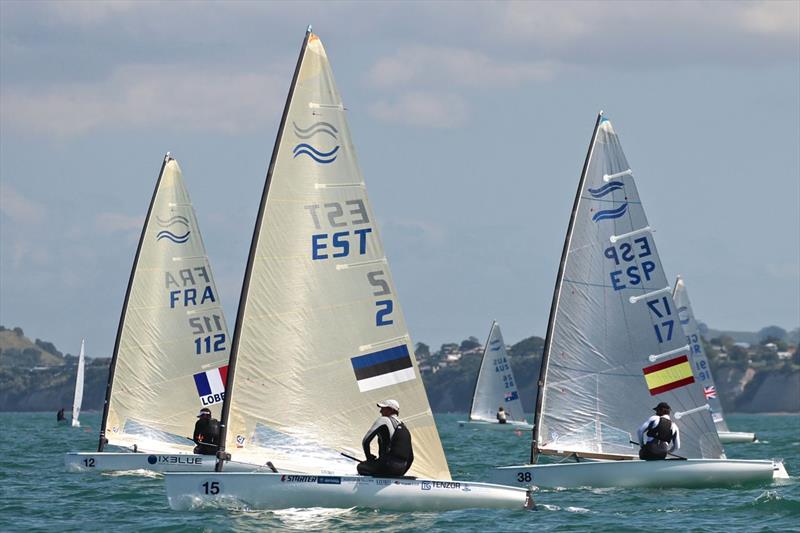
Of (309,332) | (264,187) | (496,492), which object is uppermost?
(264,187)

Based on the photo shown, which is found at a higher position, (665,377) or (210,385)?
(210,385)

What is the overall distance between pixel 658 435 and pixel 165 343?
44.6ft

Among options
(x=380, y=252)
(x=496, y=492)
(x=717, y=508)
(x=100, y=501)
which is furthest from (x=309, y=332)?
(x=717, y=508)

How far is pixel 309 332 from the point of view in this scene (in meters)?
24.6

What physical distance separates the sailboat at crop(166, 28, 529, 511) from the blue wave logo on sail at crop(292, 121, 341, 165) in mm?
16

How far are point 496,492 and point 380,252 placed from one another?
4.19m

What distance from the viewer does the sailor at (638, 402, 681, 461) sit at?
29.5m

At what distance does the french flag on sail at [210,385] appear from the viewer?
3791 cm

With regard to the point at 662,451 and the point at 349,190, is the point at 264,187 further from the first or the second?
the point at 662,451

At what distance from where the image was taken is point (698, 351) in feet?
185

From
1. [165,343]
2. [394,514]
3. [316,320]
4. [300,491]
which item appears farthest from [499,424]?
[300,491]

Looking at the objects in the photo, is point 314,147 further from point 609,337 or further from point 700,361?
point 700,361

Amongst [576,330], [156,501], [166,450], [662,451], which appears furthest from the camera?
[166,450]

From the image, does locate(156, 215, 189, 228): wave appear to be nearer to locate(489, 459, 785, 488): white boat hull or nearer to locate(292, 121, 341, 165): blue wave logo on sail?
locate(489, 459, 785, 488): white boat hull
